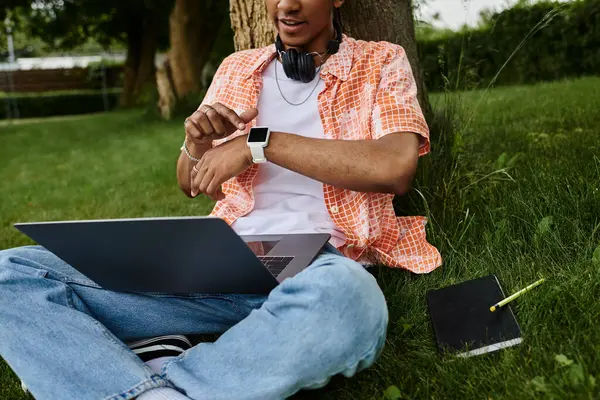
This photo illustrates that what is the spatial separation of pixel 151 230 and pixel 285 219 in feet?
2.59

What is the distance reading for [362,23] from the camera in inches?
136

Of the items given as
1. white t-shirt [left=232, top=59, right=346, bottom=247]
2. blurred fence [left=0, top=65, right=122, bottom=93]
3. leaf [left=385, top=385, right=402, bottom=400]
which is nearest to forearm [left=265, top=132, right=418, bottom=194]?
white t-shirt [left=232, top=59, right=346, bottom=247]

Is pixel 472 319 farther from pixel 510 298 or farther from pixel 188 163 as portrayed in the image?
pixel 188 163

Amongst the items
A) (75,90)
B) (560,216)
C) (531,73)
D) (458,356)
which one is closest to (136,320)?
(458,356)

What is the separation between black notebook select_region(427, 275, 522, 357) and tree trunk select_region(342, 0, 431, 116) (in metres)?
1.60

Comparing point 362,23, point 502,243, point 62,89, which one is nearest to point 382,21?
point 362,23

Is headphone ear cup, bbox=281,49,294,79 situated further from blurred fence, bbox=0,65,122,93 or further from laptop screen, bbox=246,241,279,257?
blurred fence, bbox=0,65,122,93

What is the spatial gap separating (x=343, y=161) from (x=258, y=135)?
0.98 feet

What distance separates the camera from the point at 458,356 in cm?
206

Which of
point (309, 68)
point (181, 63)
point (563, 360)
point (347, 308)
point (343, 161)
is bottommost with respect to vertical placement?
point (181, 63)

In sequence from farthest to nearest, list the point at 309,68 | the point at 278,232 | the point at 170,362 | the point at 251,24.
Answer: the point at 251,24, the point at 309,68, the point at 278,232, the point at 170,362

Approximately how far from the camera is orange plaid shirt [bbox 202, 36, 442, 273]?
2.44 m

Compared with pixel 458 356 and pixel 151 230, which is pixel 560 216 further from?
pixel 151 230

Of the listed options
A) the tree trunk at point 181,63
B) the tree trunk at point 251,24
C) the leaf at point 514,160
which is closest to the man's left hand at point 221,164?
the tree trunk at point 251,24
